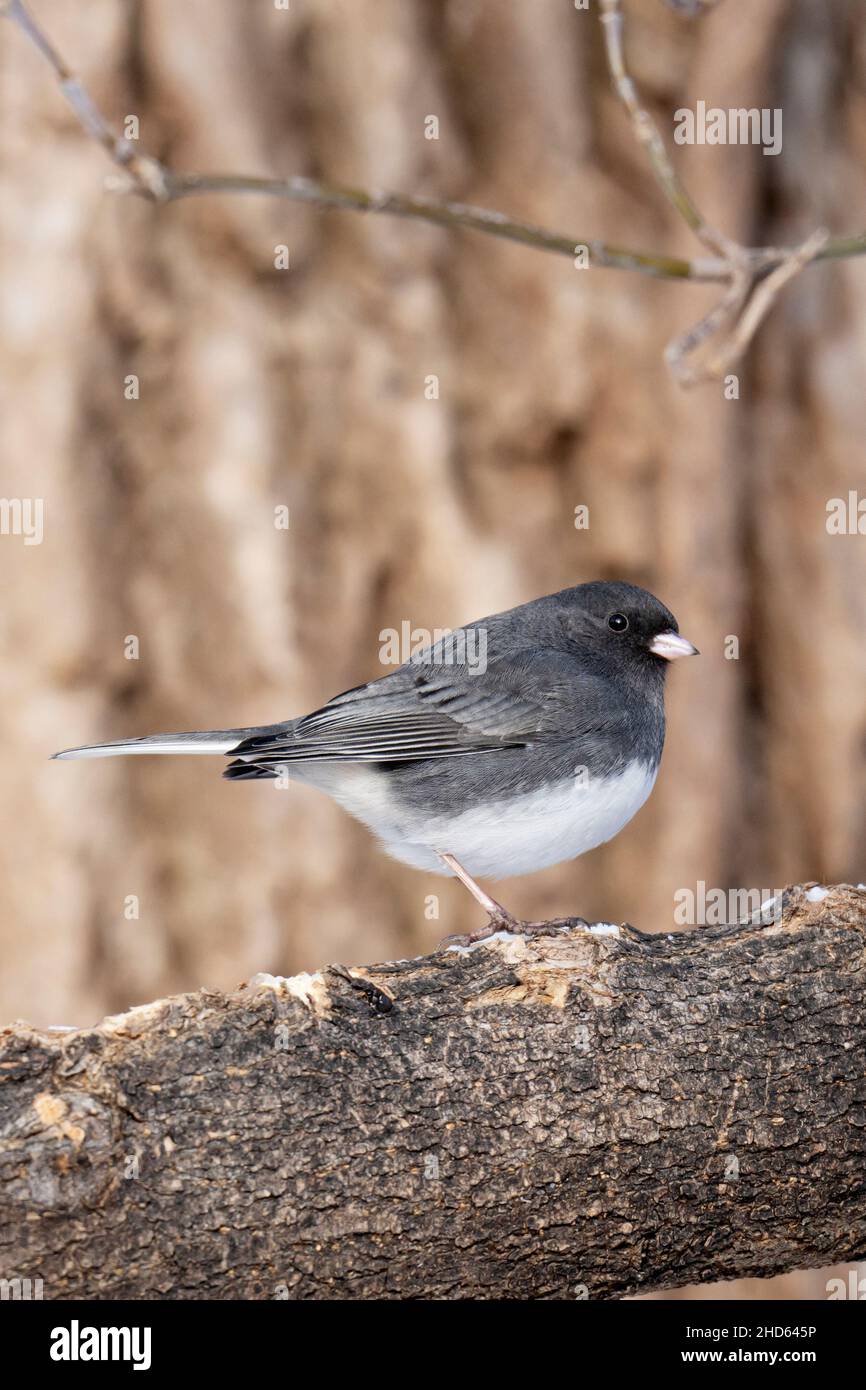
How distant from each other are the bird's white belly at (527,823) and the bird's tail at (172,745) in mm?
278

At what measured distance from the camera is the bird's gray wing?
2.59m

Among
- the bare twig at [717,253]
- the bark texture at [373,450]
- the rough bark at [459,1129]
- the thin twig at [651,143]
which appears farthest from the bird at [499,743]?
the bark texture at [373,450]

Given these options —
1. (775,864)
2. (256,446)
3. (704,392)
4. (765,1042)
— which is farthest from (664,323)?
(765,1042)

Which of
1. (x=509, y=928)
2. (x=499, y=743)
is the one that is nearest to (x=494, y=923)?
(x=509, y=928)

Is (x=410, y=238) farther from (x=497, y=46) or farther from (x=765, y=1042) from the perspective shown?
(x=765, y=1042)

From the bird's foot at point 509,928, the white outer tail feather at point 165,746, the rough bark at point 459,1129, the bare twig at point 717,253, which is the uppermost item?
the bare twig at point 717,253

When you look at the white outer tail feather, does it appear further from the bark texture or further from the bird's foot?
the bark texture

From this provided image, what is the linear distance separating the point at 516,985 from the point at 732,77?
3.19 metres

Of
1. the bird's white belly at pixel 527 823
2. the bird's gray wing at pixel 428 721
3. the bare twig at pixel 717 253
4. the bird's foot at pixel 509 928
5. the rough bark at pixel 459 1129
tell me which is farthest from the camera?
the bird's gray wing at pixel 428 721

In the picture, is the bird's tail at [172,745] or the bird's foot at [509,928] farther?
the bird's tail at [172,745]

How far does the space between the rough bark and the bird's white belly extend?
402 mm

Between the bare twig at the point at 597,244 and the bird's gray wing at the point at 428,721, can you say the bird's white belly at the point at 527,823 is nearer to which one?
the bird's gray wing at the point at 428,721

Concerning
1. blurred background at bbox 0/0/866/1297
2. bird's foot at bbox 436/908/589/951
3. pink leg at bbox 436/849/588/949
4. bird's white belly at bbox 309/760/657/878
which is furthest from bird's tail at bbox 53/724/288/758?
blurred background at bbox 0/0/866/1297

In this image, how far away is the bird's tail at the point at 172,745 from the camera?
8.16 feet
